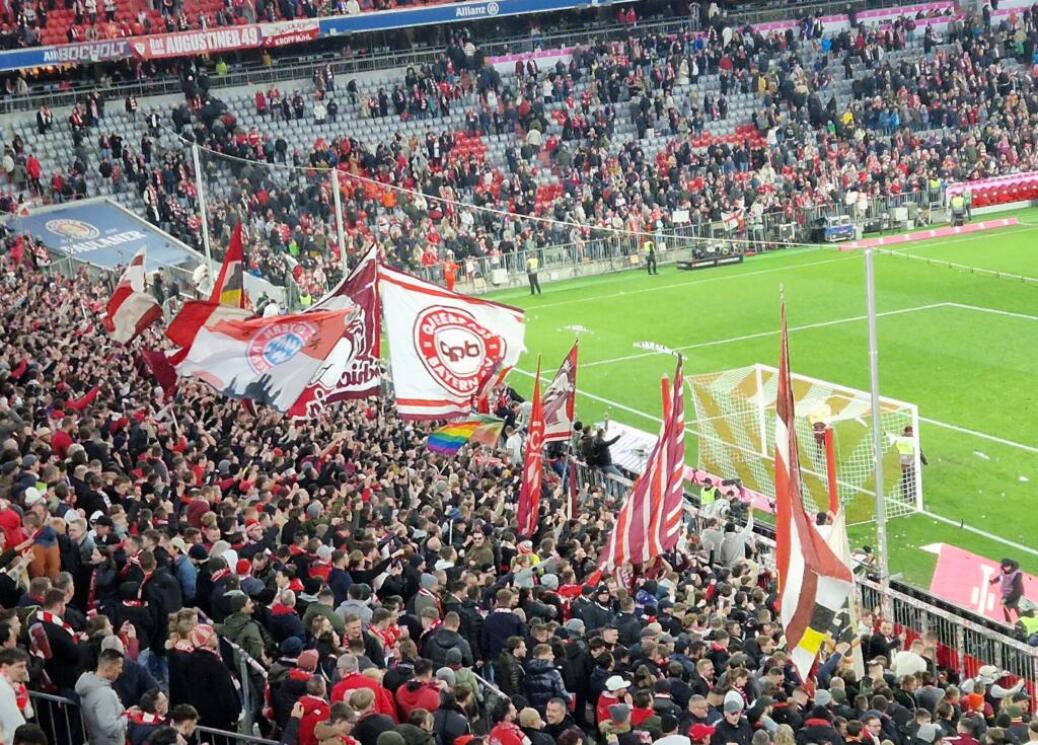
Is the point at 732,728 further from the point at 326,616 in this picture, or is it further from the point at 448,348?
the point at 448,348

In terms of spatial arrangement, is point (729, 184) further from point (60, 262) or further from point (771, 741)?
point (771, 741)

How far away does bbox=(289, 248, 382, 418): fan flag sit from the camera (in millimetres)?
17859

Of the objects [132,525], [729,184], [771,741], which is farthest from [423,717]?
[729,184]

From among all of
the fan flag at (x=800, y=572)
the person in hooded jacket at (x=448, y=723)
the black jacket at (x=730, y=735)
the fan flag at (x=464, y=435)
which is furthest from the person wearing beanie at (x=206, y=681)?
the fan flag at (x=464, y=435)

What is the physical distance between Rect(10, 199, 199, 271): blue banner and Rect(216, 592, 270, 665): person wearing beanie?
2658 cm

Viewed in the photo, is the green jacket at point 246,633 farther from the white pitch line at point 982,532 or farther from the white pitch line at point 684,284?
the white pitch line at point 684,284

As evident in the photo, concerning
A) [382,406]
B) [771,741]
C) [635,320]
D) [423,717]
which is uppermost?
[423,717]

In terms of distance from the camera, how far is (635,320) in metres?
38.4

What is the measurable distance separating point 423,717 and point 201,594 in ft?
10.4

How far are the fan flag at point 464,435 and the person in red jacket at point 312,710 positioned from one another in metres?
12.2

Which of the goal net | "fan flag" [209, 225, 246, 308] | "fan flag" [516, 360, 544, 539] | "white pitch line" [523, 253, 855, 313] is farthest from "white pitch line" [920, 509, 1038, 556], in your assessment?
"white pitch line" [523, 253, 855, 313]

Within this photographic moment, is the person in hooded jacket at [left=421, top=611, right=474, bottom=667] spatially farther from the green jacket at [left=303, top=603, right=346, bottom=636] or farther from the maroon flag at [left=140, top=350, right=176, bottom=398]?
the maroon flag at [left=140, top=350, right=176, bottom=398]

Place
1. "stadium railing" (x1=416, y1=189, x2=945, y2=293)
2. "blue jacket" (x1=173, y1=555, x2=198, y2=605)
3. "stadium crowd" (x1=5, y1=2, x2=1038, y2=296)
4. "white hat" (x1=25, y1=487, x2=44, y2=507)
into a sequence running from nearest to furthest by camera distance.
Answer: "blue jacket" (x1=173, y1=555, x2=198, y2=605) < "white hat" (x1=25, y1=487, x2=44, y2=507) < "stadium railing" (x1=416, y1=189, x2=945, y2=293) < "stadium crowd" (x1=5, y1=2, x2=1038, y2=296)

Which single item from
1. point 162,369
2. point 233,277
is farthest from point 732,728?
point 233,277
